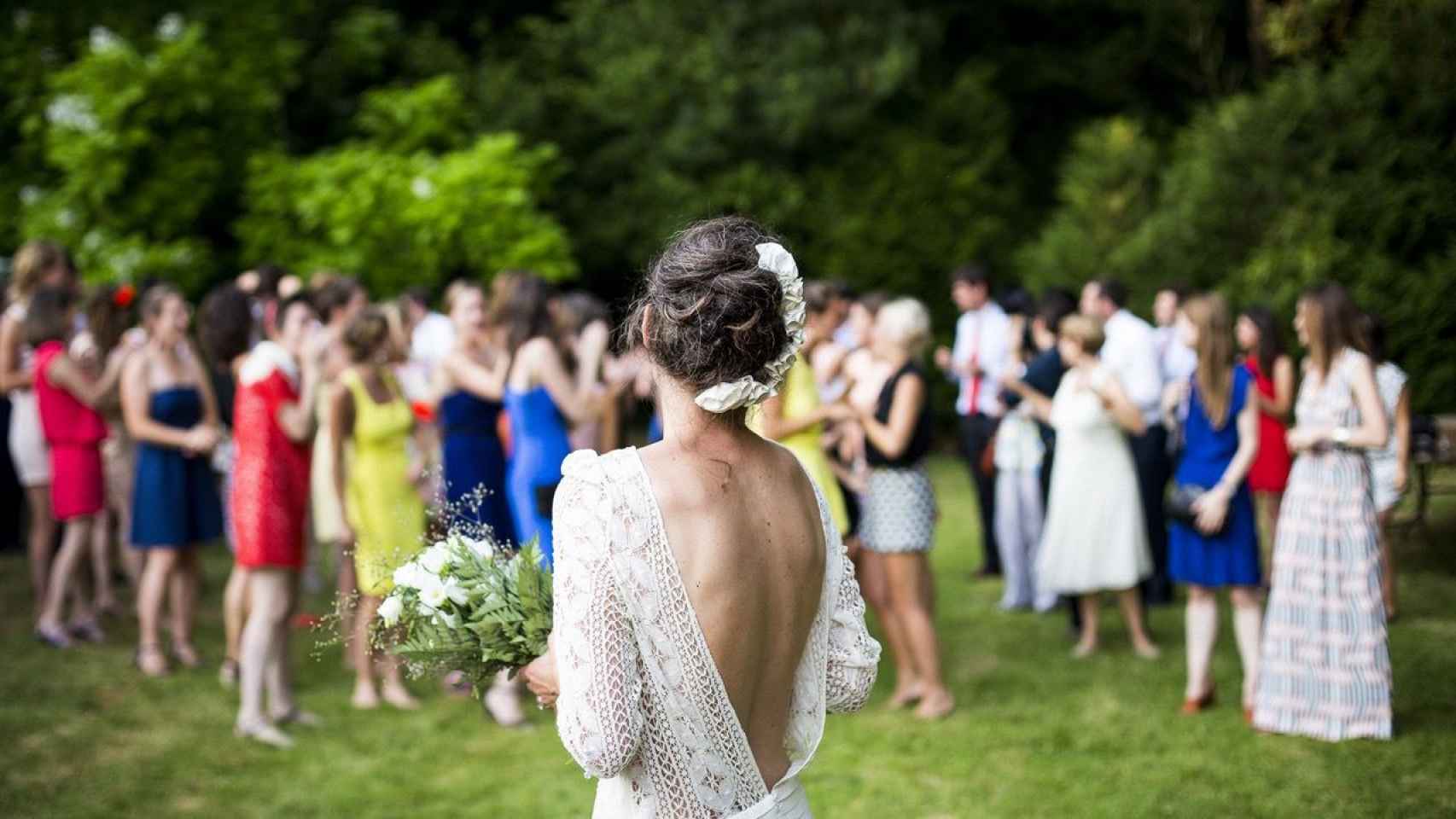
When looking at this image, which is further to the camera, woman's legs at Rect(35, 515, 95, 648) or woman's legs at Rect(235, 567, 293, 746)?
woman's legs at Rect(35, 515, 95, 648)

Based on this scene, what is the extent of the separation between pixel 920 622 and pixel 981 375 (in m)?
3.33

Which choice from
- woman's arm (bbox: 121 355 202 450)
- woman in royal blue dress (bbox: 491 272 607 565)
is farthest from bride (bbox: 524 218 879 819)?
woman's arm (bbox: 121 355 202 450)

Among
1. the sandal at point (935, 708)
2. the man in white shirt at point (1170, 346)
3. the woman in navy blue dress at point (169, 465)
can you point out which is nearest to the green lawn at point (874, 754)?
the sandal at point (935, 708)

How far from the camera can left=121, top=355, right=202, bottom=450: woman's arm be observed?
23.8 ft

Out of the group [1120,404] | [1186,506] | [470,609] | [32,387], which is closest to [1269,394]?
[1120,404]

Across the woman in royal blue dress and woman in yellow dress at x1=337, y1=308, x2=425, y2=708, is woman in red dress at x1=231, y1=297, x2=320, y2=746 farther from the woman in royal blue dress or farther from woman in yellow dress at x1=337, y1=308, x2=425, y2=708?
the woman in royal blue dress

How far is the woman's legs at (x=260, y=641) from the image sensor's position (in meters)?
6.36

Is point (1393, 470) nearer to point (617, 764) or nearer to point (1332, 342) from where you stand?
point (1332, 342)

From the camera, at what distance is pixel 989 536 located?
10094 millimetres

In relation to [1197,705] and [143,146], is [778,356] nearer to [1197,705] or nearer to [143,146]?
[1197,705]

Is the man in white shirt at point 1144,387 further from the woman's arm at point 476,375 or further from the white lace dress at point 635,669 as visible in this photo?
the white lace dress at point 635,669

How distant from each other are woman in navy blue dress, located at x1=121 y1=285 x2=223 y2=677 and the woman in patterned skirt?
11.5 ft

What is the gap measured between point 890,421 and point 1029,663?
6.10 feet

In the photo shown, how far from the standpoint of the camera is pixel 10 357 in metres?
8.55
